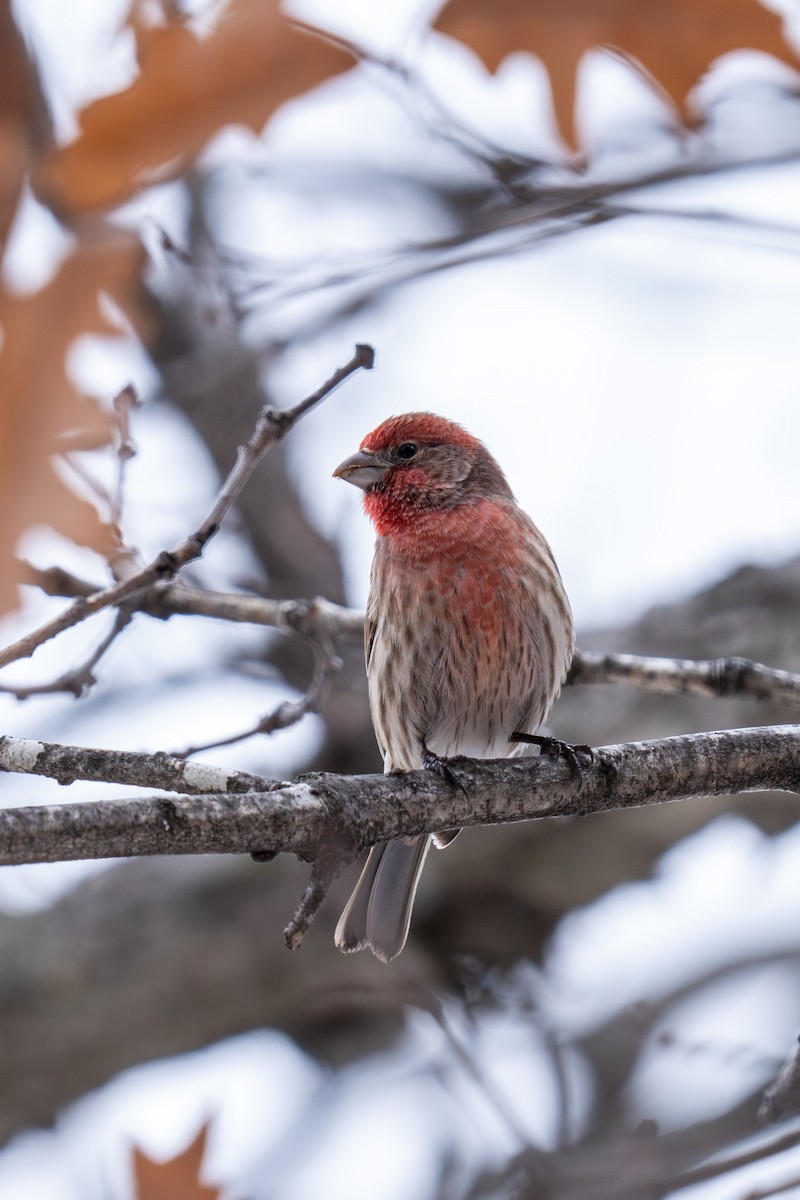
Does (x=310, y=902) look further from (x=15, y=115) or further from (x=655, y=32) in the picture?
(x=655, y=32)

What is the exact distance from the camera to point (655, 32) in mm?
2775

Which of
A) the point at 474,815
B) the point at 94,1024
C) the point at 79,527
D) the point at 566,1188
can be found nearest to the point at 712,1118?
the point at 566,1188

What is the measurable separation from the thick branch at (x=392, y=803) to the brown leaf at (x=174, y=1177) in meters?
1.44

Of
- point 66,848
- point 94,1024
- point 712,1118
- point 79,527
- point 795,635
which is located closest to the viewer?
point 66,848

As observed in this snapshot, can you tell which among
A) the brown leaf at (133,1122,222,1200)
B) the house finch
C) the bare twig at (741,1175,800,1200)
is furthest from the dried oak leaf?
the house finch

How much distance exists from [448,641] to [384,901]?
95 cm

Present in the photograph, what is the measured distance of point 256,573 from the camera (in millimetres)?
7094

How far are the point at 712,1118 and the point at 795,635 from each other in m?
2.50

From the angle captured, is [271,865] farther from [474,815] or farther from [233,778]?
[233,778]

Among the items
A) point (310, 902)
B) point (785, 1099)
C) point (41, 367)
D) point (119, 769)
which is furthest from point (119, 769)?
point (785, 1099)

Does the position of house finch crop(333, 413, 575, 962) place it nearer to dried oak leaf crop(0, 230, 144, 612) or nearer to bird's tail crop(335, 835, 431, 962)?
bird's tail crop(335, 835, 431, 962)

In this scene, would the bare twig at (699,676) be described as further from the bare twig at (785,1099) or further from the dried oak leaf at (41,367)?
the dried oak leaf at (41,367)

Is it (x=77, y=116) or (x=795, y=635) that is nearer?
(x=77, y=116)

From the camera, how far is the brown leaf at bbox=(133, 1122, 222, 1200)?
3.72 m
